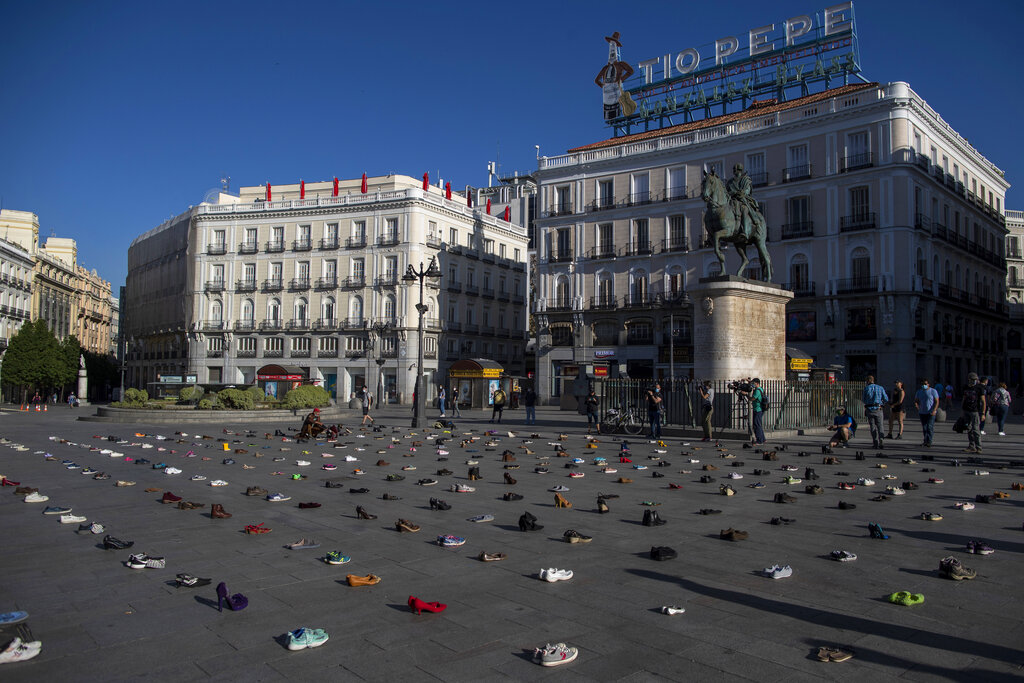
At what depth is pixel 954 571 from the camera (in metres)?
6.37

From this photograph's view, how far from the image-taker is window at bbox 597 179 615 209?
54.4 meters

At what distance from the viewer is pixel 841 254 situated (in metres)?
45.3

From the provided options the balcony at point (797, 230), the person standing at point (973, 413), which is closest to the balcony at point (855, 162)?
the balcony at point (797, 230)

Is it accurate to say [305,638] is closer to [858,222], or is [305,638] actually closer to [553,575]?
[553,575]

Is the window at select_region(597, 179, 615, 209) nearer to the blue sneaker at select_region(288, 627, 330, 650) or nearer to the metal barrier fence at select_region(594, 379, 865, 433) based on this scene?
the metal barrier fence at select_region(594, 379, 865, 433)

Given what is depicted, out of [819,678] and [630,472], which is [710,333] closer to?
[630,472]

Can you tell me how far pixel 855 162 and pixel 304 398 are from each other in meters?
35.3

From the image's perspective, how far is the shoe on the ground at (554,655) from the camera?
181 inches

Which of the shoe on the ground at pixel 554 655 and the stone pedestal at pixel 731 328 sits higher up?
the stone pedestal at pixel 731 328

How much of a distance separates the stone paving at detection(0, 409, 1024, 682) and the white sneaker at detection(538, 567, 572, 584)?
0.08m

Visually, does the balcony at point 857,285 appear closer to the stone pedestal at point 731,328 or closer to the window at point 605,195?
the window at point 605,195

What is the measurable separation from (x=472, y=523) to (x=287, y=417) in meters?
26.5

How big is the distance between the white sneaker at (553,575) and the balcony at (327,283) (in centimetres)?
6105

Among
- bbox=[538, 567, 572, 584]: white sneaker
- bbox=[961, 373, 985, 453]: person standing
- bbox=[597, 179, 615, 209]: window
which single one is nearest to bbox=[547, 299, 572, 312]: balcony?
bbox=[597, 179, 615, 209]: window
